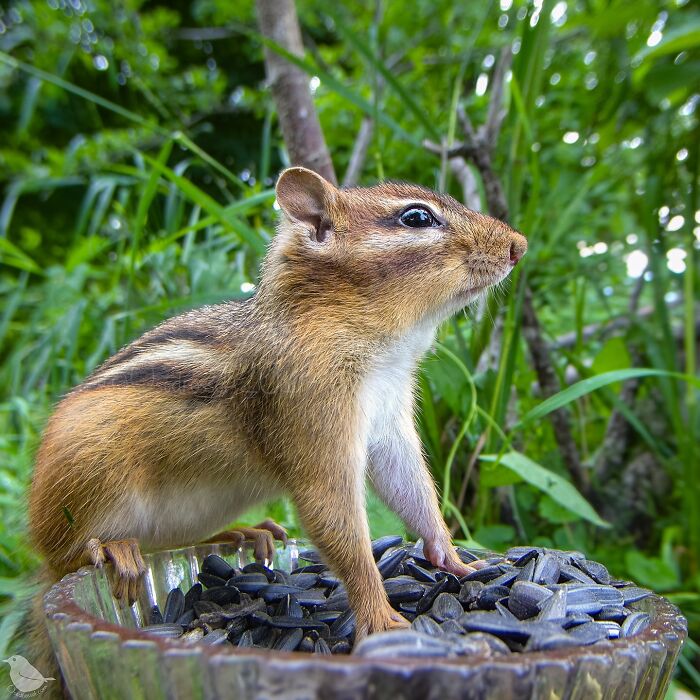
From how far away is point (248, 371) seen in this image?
1646 mm

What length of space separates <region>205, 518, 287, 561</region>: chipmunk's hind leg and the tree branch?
1.23 metres

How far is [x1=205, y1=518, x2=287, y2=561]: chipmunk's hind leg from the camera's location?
1.80 metres

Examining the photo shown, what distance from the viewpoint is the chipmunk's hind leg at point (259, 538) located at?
180 cm

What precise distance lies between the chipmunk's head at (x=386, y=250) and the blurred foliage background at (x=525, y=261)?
468mm

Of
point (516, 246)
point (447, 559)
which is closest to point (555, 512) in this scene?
point (447, 559)

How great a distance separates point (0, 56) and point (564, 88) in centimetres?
249

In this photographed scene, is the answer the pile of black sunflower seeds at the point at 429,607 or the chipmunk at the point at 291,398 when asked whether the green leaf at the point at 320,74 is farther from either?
the pile of black sunflower seeds at the point at 429,607

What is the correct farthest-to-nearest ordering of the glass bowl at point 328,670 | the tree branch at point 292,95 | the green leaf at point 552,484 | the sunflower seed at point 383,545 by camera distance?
1. the tree branch at point 292,95
2. the green leaf at point 552,484
3. the sunflower seed at point 383,545
4. the glass bowl at point 328,670

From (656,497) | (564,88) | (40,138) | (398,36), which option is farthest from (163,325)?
(40,138)

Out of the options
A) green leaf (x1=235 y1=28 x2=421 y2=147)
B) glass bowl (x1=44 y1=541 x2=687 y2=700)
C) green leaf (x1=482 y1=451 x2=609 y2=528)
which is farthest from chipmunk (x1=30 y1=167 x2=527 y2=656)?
green leaf (x1=235 y1=28 x2=421 y2=147)

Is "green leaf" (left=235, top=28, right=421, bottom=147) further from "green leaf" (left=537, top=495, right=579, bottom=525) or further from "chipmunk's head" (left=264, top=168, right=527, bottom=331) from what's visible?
"green leaf" (left=537, top=495, right=579, bottom=525)

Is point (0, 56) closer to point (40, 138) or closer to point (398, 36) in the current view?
point (398, 36)

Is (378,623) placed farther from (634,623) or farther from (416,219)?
(416,219)

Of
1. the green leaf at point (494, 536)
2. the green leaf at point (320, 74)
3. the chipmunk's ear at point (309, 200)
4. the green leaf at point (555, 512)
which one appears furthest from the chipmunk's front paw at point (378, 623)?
the green leaf at point (320, 74)
